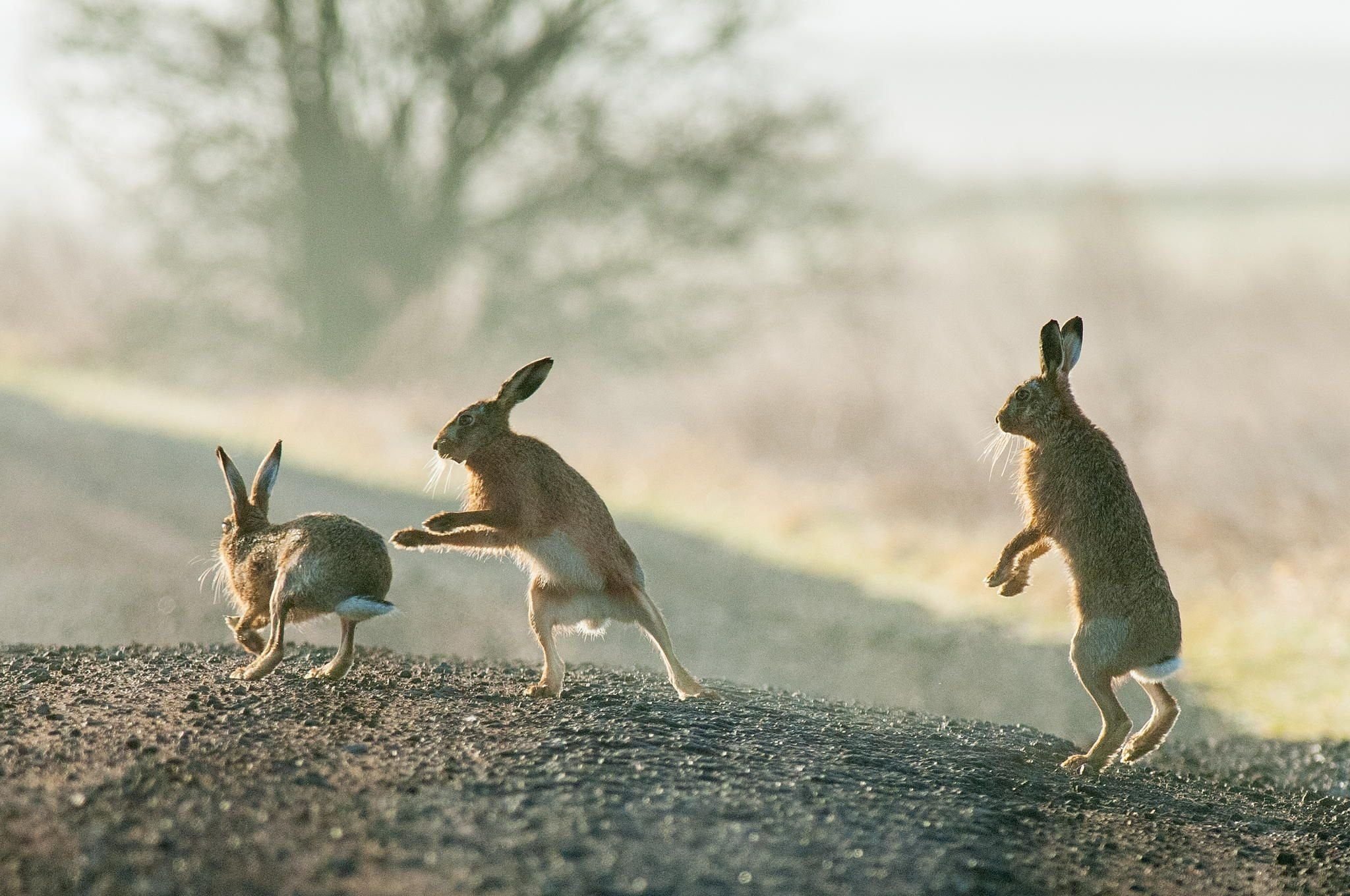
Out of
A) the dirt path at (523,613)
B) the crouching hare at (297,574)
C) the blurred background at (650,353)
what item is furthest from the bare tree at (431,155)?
the crouching hare at (297,574)

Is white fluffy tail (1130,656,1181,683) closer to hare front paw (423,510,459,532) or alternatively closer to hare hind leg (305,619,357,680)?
hare front paw (423,510,459,532)

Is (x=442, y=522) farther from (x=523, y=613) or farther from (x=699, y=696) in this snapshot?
(x=523, y=613)

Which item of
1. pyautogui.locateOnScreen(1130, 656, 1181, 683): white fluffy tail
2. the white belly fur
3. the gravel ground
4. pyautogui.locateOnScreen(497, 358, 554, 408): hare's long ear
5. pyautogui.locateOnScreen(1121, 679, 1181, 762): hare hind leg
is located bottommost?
the gravel ground

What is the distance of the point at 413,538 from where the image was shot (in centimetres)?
600

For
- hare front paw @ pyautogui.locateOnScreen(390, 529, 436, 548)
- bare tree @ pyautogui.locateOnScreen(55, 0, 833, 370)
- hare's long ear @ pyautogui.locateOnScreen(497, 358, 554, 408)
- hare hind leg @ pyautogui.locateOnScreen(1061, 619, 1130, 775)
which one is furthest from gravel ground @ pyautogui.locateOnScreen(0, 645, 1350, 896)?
bare tree @ pyautogui.locateOnScreen(55, 0, 833, 370)

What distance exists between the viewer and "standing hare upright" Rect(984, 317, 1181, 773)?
19.5 ft

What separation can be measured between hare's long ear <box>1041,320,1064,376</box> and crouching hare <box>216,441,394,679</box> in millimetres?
2838

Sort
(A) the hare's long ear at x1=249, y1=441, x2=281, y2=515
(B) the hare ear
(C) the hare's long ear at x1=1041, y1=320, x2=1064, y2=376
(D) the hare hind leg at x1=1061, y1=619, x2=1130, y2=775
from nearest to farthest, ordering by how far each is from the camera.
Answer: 1. (D) the hare hind leg at x1=1061, y1=619, x2=1130, y2=775
2. (C) the hare's long ear at x1=1041, y1=320, x2=1064, y2=376
3. (B) the hare ear
4. (A) the hare's long ear at x1=249, y1=441, x2=281, y2=515

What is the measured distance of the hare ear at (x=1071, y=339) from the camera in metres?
6.24

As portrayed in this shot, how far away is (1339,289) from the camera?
81.3 ft

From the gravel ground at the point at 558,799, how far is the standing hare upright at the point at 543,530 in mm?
345

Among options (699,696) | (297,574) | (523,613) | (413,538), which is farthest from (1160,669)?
(523,613)

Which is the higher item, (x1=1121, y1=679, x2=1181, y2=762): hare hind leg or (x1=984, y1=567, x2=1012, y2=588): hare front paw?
Answer: (x1=984, y1=567, x2=1012, y2=588): hare front paw

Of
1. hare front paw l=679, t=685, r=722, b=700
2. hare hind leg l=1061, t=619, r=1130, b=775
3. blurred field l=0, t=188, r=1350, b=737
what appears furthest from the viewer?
blurred field l=0, t=188, r=1350, b=737
